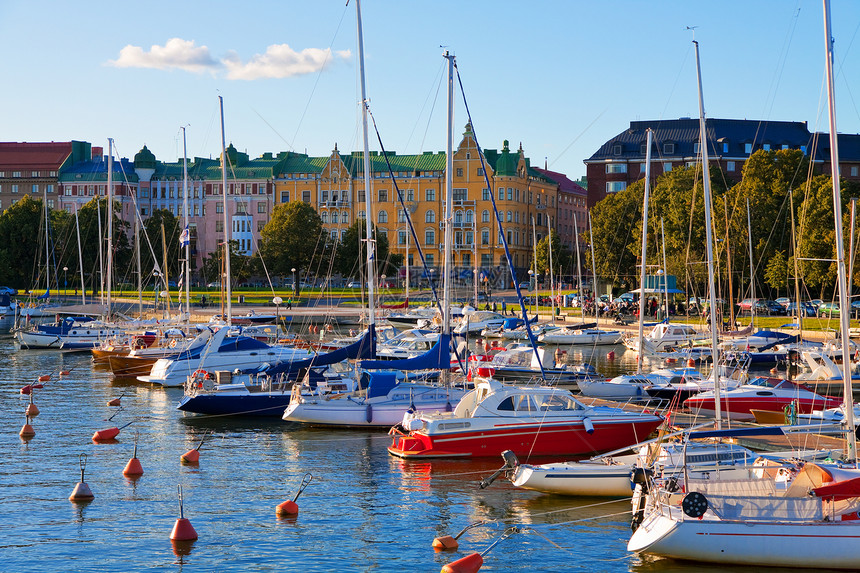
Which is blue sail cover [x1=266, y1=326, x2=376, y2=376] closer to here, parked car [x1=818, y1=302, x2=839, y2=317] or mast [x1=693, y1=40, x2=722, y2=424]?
mast [x1=693, y1=40, x2=722, y2=424]

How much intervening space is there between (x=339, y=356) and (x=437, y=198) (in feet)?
341

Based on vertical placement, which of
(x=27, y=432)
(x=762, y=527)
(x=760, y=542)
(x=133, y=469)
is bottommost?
(x=760, y=542)

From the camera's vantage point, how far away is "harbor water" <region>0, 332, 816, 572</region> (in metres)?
22.5

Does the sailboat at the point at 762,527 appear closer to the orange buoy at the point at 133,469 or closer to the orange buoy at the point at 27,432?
the orange buoy at the point at 133,469

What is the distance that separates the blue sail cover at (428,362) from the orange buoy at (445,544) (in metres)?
15.8

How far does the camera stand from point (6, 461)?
32531 millimetres

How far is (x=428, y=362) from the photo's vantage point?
130ft

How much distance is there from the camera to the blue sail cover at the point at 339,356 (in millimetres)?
41750

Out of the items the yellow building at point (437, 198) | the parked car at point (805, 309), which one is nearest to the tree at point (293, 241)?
the yellow building at point (437, 198)

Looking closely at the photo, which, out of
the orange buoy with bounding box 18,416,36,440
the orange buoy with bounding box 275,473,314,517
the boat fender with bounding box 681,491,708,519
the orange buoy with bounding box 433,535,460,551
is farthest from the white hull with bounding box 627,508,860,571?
the orange buoy with bounding box 18,416,36,440

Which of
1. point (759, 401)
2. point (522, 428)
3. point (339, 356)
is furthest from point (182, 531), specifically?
point (759, 401)

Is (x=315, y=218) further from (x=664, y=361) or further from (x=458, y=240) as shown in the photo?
(x=664, y=361)

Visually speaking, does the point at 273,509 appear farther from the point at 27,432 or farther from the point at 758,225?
the point at 758,225

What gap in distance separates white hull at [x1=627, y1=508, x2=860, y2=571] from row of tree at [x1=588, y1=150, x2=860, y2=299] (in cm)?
4975
